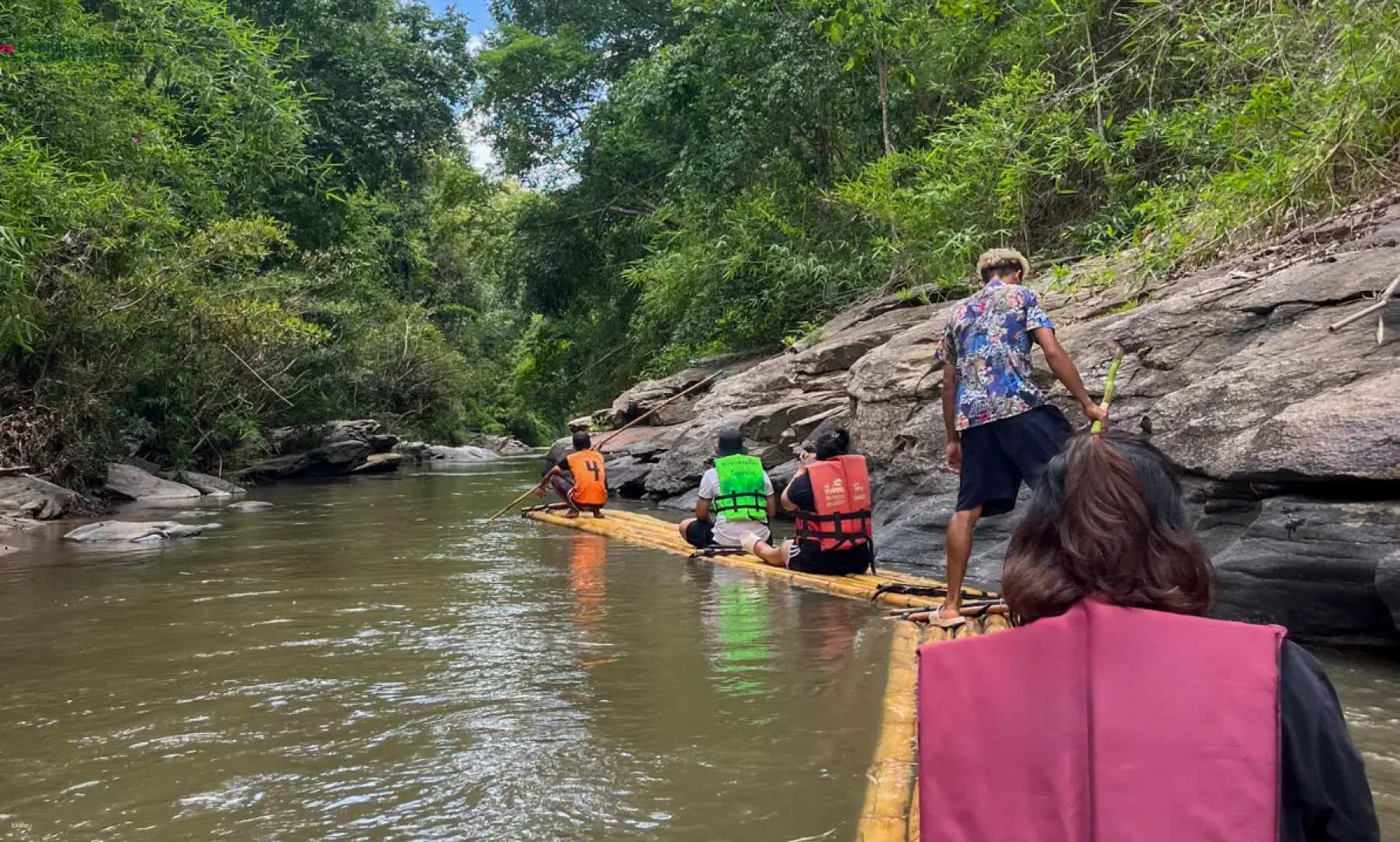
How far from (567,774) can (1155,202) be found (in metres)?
6.76

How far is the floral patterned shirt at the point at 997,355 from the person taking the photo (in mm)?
4473

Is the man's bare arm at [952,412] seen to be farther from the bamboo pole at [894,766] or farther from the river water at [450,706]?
the bamboo pole at [894,766]

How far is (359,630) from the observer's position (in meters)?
5.33

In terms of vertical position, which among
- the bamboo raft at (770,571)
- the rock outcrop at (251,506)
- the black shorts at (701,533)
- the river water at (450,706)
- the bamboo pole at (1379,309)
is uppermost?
the bamboo pole at (1379,309)

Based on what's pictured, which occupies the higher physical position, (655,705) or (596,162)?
(596,162)

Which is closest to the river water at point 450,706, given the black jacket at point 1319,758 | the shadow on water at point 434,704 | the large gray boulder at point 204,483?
the shadow on water at point 434,704

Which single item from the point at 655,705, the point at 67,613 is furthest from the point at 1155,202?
the point at 67,613

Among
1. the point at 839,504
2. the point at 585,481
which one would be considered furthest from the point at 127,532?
the point at 839,504

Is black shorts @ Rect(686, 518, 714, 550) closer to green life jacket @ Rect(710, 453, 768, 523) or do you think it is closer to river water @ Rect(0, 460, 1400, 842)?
green life jacket @ Rect(710, 453, 768, 523)

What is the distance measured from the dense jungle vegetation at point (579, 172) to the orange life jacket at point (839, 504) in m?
3.00

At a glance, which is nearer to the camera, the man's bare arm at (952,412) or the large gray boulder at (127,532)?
the man's bare arm at (952,412)

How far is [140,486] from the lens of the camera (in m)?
14.0

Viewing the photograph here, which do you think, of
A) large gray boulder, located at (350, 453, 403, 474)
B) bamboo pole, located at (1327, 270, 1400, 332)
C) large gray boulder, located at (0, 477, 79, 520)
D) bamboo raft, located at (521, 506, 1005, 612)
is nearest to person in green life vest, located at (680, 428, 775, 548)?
bamboo raft, located at (521, 506, 1005, 612)

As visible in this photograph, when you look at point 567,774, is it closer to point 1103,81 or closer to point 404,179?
point 1103,81
